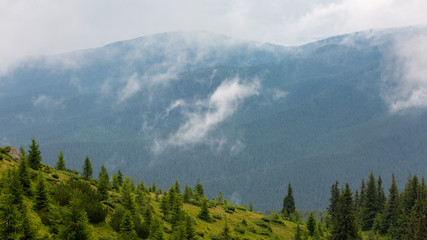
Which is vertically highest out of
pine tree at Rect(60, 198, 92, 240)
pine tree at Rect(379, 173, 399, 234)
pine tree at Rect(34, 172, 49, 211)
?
pine tree at Rect(379, 173, 399, 234)

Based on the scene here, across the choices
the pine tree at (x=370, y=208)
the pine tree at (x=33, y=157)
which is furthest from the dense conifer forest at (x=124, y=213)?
the pine tree at (x=33, y=157)

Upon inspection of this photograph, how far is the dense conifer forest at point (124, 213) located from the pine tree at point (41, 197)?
0.15ft

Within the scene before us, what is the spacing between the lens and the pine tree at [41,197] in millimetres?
33250

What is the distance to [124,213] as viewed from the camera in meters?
37.5

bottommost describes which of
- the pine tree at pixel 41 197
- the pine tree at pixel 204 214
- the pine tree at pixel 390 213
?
the pine tree at pixel 41 197

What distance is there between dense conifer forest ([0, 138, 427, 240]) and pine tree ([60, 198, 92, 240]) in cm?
8

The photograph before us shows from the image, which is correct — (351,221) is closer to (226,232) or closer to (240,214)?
(240,214)

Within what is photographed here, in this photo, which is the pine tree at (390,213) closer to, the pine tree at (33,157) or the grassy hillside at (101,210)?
the grassy hillside at (101,210)

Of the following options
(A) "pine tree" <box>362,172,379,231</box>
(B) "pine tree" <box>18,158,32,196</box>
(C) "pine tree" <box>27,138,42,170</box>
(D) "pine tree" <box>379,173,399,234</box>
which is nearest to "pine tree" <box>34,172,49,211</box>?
(B) "pine tree" <box>18,158,32,196</box>

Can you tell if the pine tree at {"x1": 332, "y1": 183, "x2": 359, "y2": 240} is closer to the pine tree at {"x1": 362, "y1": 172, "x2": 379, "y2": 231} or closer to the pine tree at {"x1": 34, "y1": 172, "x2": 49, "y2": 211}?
the pine tree at {"x1": 362, "y1": 172, "x2": 379, "y2": 231}

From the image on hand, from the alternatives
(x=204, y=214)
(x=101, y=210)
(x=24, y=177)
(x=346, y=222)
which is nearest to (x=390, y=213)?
(x=346, y=222)

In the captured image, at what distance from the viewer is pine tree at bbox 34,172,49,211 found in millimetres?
33250

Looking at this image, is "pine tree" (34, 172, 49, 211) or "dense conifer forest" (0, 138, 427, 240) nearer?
"dense conifer forest" (0, 138, 427, 240)

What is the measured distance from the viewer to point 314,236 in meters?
65.7
